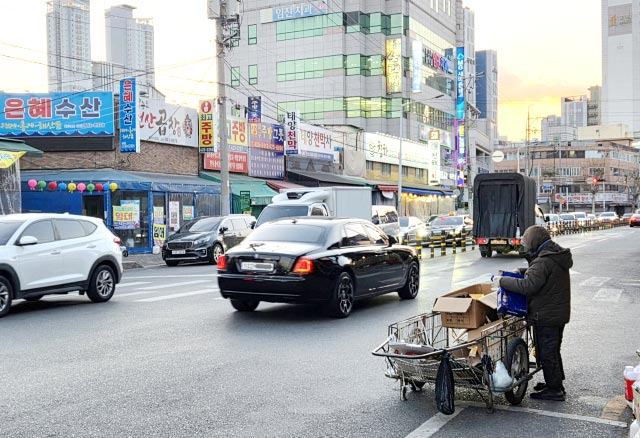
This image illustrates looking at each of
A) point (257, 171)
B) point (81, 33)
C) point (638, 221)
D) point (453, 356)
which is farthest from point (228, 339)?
point (81, 33)

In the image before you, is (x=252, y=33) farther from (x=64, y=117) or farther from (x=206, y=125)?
(x=64, y=117)

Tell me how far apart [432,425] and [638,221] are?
6403cm

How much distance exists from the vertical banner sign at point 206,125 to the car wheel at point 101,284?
1982cm

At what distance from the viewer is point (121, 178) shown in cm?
2775

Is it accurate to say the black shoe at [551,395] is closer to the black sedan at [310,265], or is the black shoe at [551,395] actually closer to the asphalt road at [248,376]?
the asphalt road at [248,376]

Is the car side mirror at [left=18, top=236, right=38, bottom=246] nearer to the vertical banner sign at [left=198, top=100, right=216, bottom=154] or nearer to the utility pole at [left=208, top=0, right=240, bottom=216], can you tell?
the utility pole at [left=208, top=0, right=240, bottom=216]

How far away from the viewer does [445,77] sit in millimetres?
79750

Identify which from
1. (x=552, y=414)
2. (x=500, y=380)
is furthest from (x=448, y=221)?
(x=500, y=380)

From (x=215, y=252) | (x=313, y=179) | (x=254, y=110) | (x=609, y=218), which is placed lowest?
(x=609, y=218)

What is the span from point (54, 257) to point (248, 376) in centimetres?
635

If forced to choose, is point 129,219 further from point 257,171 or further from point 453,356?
point 453,356

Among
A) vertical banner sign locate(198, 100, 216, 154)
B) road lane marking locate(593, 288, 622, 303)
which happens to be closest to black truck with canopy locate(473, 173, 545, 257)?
road lane marking locate(593, 288, 622, 303)

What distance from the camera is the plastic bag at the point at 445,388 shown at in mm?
5512

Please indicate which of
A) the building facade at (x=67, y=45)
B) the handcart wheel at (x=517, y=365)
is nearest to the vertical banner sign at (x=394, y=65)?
the building facade at (x=67, y=45)
